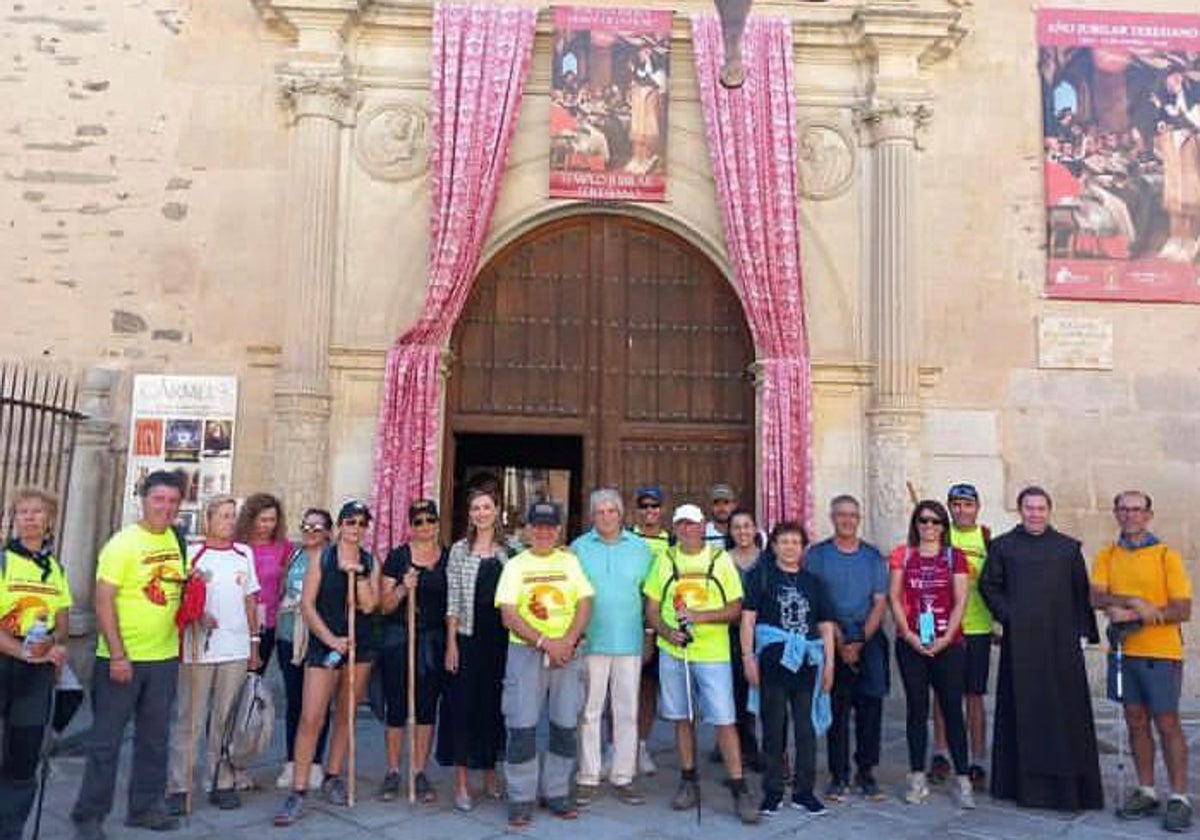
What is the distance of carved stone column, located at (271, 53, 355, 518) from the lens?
923 cm

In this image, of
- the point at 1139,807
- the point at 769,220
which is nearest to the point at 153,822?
the point at 1139,807

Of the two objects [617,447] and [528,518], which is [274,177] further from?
[528,518]

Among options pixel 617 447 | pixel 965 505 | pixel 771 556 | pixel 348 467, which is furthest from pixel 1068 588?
pixel 348 467

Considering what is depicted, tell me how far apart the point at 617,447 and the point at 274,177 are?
14.1 feet

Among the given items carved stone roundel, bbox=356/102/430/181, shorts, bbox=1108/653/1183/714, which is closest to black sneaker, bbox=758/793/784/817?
shorts, bbox=1108/653/1183/714

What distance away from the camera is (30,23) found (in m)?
10.0

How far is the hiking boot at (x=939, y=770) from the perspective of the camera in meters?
6.35

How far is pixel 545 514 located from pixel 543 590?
420 millimetres

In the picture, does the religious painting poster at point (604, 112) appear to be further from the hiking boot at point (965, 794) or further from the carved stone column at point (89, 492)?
the hiking boot at point (965, 794)

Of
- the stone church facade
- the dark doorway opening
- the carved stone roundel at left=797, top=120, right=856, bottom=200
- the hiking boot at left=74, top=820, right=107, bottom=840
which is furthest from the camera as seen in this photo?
the dark doorway opening

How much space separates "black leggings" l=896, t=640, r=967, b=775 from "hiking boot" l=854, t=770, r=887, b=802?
25 cm

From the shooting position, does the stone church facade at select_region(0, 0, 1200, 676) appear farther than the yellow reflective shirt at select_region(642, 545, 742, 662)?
Yes

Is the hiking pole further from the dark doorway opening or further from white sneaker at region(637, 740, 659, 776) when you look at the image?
the dark doorway opening

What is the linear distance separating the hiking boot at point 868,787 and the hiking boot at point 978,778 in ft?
2.25
